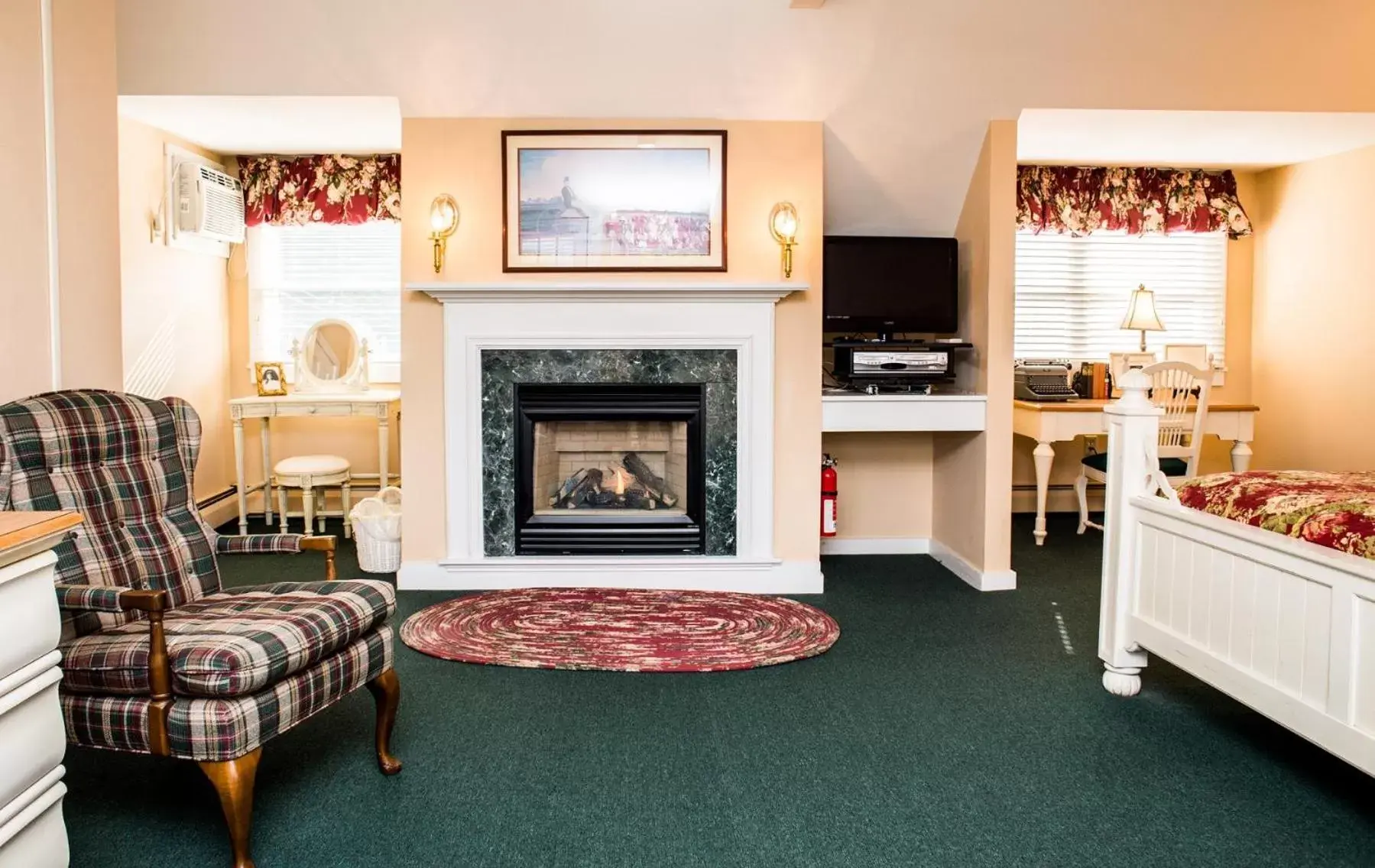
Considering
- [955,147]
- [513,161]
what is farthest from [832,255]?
[513,161]

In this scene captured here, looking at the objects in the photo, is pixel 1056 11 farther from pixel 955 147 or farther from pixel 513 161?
pixel 513 161

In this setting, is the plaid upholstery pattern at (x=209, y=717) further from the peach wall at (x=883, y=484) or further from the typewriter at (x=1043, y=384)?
the typewriter at (x=1043, y=384)

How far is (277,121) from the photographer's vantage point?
4582 millimetres

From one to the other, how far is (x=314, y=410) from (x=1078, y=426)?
406cm

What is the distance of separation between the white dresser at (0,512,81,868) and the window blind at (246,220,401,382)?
4.13 meters

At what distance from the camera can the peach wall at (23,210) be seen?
108 inches

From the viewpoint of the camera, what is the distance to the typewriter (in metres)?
5.35

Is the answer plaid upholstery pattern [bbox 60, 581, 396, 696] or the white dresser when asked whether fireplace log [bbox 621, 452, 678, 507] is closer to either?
plaid upholstery pattern [bbox 60, 581, 396, 696]

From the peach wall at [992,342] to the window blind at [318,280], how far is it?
329cm

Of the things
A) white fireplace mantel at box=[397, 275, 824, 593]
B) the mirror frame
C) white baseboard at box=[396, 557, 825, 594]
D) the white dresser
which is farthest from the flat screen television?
the white dresser

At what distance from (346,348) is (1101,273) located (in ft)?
15.0

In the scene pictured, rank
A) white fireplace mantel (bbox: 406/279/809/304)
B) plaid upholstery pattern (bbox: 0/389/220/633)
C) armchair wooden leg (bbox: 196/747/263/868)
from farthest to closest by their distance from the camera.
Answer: white fireplace mantel (bbox: 406/279/809/304) < plaid upholstery pattern (bbox: 0/389/220/633) < armchair wooden leg (bbox: 196/747/263/868)

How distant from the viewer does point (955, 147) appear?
433 cm

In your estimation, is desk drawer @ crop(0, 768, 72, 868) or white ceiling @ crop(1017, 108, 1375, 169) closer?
desk drawer @ crop(0, 768, 72, 868)
